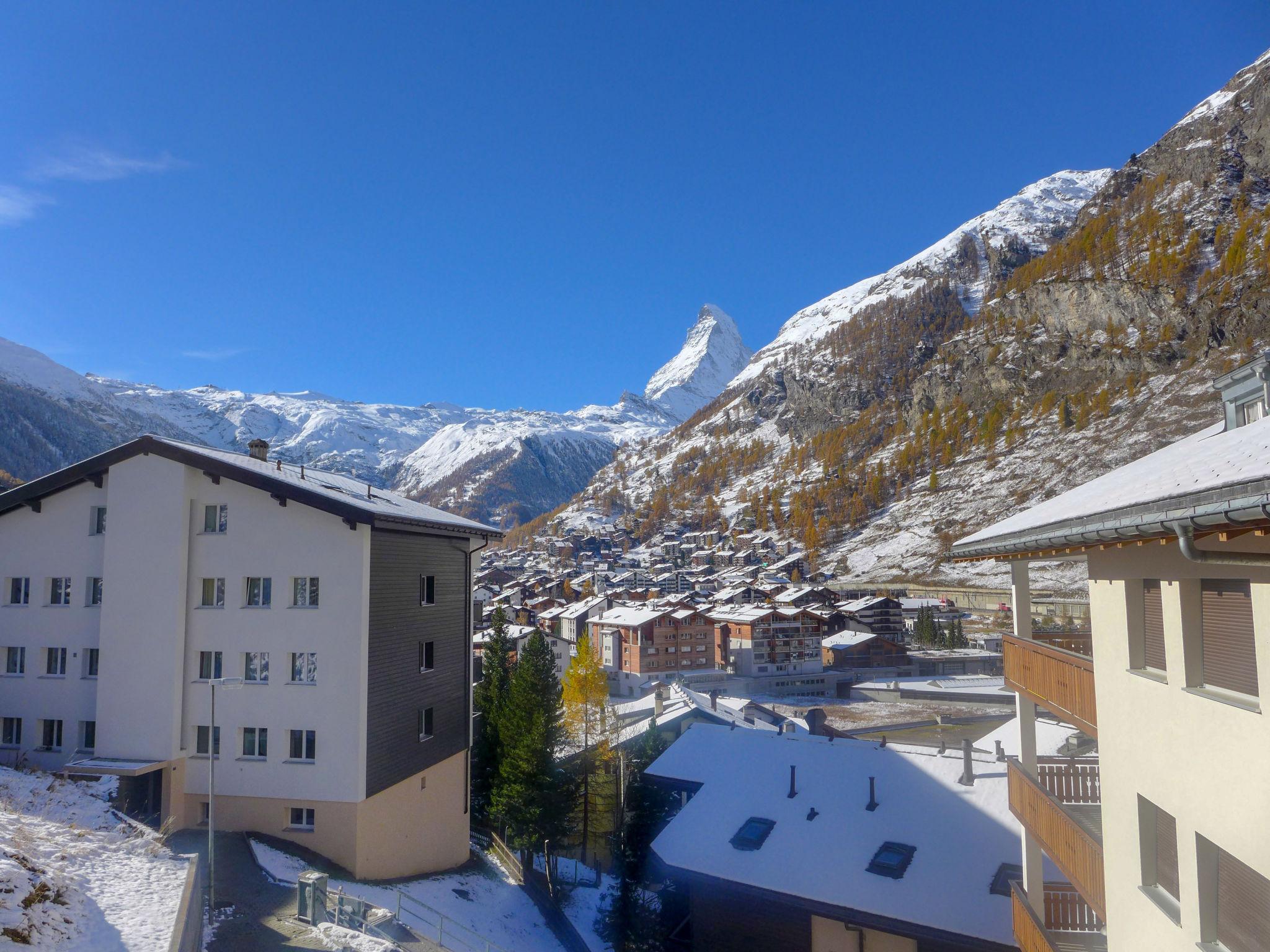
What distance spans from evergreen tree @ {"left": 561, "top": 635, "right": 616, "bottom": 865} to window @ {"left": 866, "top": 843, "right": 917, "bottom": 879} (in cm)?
1404

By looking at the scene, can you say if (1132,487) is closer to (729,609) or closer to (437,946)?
(437,946)

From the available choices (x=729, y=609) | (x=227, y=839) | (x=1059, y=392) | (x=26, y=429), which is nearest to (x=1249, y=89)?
(x=1059, y=392)

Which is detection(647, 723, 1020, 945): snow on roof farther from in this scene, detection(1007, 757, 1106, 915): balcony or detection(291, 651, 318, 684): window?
detection(291, 651, 318, 684): window

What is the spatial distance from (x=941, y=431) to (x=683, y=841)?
553 feet

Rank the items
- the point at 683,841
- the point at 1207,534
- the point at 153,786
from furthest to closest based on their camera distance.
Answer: the point at 683,841, the point at 153,786, the point at 1207,534

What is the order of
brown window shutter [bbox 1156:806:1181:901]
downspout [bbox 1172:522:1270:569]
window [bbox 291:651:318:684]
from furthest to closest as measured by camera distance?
window [bbox 291:651:318:684]
brown window shutter [bbox 1156:806:1181:901]
downspout [bbox 1172:522:1270:569]

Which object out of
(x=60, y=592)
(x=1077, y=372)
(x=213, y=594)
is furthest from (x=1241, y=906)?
(x=1077, y=372)

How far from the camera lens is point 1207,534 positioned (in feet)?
16.9

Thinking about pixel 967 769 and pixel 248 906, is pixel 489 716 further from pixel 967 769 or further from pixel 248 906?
pixel 967 769

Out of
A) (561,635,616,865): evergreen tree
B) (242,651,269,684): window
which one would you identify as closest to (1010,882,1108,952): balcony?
(242,651,269,684): window

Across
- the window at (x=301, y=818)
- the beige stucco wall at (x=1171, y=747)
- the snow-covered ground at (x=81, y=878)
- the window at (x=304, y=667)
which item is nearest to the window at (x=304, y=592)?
the window at (x=304, y=667)

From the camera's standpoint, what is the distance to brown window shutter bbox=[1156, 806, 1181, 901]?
7.27 m

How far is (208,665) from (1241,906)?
2071 cm

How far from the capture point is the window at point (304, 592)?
Answer: 19.4 meters
